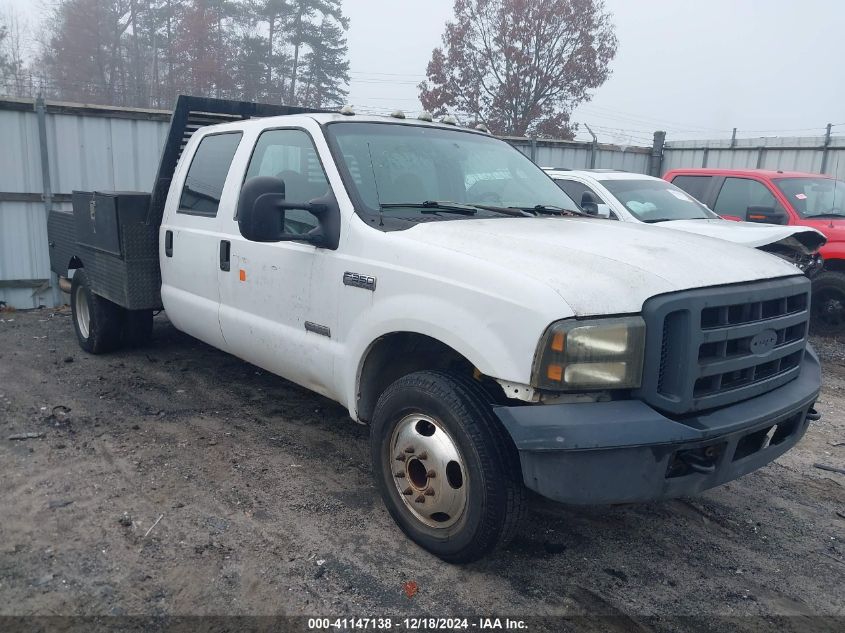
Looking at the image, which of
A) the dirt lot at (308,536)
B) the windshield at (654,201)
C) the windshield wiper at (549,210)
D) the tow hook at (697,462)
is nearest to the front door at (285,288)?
the dirt lot at (308,536)

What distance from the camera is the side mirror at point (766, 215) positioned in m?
7.64

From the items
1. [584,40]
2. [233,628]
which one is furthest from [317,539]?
[584,40]

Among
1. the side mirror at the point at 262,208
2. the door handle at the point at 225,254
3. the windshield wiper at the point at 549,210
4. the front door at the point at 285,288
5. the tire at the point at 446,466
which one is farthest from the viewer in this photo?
the door handle at the point at 225,254

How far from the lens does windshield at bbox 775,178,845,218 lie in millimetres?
8445

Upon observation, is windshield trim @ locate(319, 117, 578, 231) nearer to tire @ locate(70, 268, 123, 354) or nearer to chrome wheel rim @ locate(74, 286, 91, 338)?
tire @ locate(70, 268, 123, 354)

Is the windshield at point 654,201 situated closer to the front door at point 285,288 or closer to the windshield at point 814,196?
the windshield at point 814,196

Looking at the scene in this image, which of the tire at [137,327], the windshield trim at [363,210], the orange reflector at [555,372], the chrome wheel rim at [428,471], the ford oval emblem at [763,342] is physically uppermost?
the windshield trim at [363,210]

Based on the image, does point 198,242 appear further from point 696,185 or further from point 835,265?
point 835,265

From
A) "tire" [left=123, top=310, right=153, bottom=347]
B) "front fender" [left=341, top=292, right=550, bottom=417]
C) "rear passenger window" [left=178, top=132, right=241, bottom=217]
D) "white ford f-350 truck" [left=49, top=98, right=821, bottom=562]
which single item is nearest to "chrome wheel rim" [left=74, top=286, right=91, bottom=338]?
"tire" [left=123, top=310, right=153, bottom=347]

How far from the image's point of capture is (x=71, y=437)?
177 inches

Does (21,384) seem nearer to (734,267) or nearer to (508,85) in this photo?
(734,267)

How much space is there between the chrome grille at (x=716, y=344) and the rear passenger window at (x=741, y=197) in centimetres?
613

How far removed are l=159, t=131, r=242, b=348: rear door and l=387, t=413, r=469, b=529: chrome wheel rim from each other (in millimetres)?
1949

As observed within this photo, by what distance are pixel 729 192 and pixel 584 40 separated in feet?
54.9
